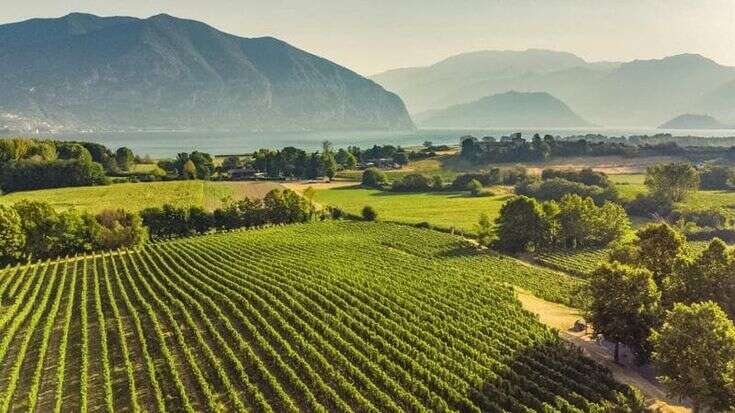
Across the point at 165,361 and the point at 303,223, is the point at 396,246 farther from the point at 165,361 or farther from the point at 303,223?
the point at 165,361

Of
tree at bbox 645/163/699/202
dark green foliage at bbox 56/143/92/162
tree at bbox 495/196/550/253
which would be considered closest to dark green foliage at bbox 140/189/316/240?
tree at bbox 495/196/550/253

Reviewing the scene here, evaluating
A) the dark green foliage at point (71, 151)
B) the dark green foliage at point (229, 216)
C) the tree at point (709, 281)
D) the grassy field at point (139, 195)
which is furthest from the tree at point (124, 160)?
the tree at point (709, 281)

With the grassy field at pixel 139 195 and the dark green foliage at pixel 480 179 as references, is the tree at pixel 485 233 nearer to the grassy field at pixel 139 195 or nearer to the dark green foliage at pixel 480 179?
the grassy field at pixel 139 195

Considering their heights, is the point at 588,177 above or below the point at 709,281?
above

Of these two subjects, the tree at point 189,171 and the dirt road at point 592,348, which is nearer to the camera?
the dirt road at point 592,348

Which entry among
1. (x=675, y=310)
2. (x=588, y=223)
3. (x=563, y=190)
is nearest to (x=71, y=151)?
(x=563, y=190)

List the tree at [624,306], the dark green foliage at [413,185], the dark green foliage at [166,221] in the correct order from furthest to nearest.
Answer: the dark green foliage at [413,185] < the dark green foliage at [166,221] < the tree at [624,306]

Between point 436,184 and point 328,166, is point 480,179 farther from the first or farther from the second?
point 328,166
